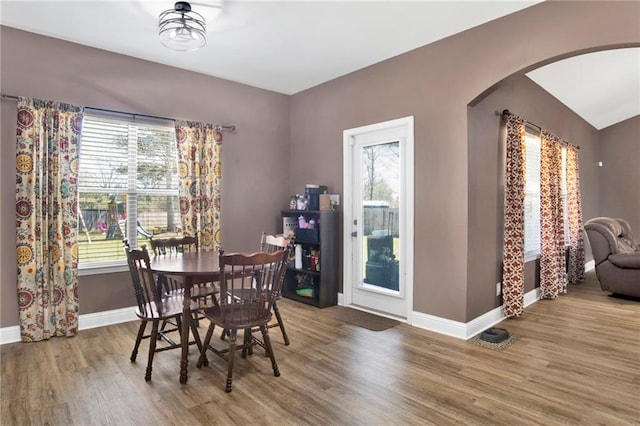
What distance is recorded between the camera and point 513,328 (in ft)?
12.0

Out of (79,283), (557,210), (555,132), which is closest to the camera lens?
(79,283)

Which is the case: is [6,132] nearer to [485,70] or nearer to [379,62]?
[379,62]

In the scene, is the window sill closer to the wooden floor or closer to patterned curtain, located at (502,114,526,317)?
the wooden floor

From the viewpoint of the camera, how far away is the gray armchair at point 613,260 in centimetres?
478

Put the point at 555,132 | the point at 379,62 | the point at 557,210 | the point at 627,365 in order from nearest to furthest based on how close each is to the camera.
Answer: the point at 627,365 → the point at 379,62 → the point at 557,210 → the point at 555,132

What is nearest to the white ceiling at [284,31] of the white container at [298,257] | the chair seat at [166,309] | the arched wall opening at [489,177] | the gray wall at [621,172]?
the arched wall opening at [489,177]

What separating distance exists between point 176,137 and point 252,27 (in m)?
1.56

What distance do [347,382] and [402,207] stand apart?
2006 mm

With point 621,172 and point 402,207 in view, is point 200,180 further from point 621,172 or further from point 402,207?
point 621,172

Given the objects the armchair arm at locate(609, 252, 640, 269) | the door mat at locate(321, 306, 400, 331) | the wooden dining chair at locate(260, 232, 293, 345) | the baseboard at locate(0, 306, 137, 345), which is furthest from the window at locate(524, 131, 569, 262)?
the baseboard at locate(0, 306, 137, 345)

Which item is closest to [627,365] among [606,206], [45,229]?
[45,229]

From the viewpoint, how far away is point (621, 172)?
778 cm

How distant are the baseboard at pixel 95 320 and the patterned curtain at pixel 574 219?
6.39 meters

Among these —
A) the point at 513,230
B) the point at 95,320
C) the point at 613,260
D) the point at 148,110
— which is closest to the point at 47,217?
the point at 95,320
